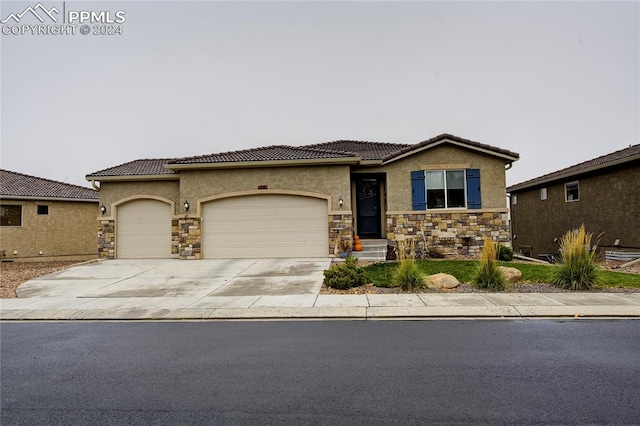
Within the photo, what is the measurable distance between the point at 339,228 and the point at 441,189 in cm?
432

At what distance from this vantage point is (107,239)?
49.9 ft

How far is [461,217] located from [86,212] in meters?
19.9

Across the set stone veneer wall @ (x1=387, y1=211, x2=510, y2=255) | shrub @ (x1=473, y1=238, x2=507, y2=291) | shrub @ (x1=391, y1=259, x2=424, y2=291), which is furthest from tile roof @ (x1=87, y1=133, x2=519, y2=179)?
shrub @ (x1=473, y1=238, x2=507, y2=291)

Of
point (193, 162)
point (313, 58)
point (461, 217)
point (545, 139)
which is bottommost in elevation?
point (461, 217)

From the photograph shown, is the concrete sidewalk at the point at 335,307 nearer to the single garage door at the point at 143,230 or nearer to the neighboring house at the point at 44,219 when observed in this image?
the single garage door at the point at 143,230

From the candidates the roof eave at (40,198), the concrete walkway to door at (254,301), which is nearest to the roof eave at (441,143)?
the concrete walkway to door at (254,301)

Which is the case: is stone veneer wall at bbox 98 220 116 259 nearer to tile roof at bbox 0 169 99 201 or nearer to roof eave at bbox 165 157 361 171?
roof eave at bbox 165 157 361 171

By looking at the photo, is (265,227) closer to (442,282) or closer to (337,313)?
(442,282)

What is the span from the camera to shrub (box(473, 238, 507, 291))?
8148mm

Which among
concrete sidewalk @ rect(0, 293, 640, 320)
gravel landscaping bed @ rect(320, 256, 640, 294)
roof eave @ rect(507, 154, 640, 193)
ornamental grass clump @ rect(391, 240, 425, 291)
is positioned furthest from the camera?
roof eave @ rect(507, 154, 640, 193)

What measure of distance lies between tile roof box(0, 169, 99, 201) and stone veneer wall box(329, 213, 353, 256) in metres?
14.8

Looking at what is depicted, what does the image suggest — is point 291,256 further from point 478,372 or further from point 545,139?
point 545,139

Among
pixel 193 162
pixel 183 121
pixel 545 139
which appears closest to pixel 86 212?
pixel 183 121

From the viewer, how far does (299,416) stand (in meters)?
Answer: 2.99
